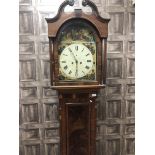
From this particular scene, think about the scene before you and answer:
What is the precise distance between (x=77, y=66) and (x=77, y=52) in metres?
0.10

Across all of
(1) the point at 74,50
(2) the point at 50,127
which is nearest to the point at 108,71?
(1) the point at 74,50

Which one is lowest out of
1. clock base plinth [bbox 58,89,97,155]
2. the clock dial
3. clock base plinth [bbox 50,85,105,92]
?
clock base plinth [bbox 58,89,97,155]

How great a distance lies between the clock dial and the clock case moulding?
1.9 inches

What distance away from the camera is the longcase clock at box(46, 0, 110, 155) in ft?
5.70

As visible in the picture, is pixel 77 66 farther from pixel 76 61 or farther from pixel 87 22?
pixel 87 22

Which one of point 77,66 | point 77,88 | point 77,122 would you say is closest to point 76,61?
point 77,66

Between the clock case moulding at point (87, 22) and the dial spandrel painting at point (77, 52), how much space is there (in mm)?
32

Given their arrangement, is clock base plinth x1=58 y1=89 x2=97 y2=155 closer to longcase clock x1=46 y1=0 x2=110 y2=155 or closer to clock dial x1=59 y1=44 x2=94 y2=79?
longcase clock x1=46 y1=0 x2=110 y2=155

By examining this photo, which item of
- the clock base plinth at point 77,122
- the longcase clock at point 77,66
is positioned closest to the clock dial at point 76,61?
the longcase clock at point 77,66

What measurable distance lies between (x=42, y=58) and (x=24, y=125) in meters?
0.62

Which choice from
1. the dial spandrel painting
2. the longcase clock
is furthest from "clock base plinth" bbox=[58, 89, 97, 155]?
the dial spandrel painting
